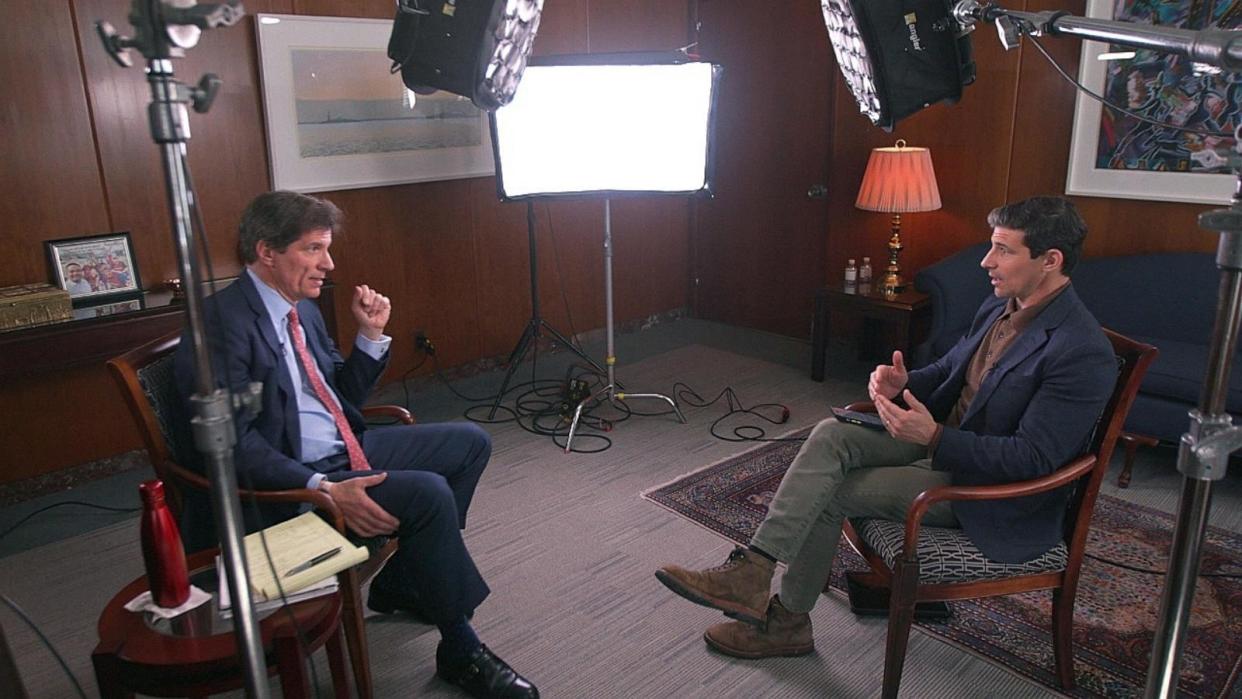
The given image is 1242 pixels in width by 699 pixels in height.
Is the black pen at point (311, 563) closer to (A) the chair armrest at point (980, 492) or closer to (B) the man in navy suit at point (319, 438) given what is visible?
(B) the man in navy suit at point (319, 438)

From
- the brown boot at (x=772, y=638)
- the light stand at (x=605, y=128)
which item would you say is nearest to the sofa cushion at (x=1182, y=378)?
the brown boot at (x=772, y=638)

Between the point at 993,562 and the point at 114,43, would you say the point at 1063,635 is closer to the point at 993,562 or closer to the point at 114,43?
the point at 993,562

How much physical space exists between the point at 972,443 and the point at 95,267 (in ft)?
10.4

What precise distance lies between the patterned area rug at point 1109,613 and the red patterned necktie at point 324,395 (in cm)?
Answer: 128

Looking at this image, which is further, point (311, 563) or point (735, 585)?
point (735, 585)

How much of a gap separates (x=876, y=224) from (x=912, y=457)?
274cm

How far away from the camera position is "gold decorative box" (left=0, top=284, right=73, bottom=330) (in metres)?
2.99

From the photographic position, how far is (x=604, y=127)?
12.5ft

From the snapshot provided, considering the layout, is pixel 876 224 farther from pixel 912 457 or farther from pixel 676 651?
pixel 676 651

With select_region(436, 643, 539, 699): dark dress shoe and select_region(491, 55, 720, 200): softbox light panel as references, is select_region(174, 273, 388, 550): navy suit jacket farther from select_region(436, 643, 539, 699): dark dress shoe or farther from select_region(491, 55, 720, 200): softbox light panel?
select_region(491, 55, 720, 200): softbox light panel

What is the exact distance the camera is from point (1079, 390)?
6.26 feet

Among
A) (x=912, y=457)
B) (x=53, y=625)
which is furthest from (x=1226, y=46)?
(x=53, y=625)

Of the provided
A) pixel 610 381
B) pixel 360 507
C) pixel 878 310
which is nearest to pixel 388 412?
pixel 360 507

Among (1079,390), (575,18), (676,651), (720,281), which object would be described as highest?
(575,18)
